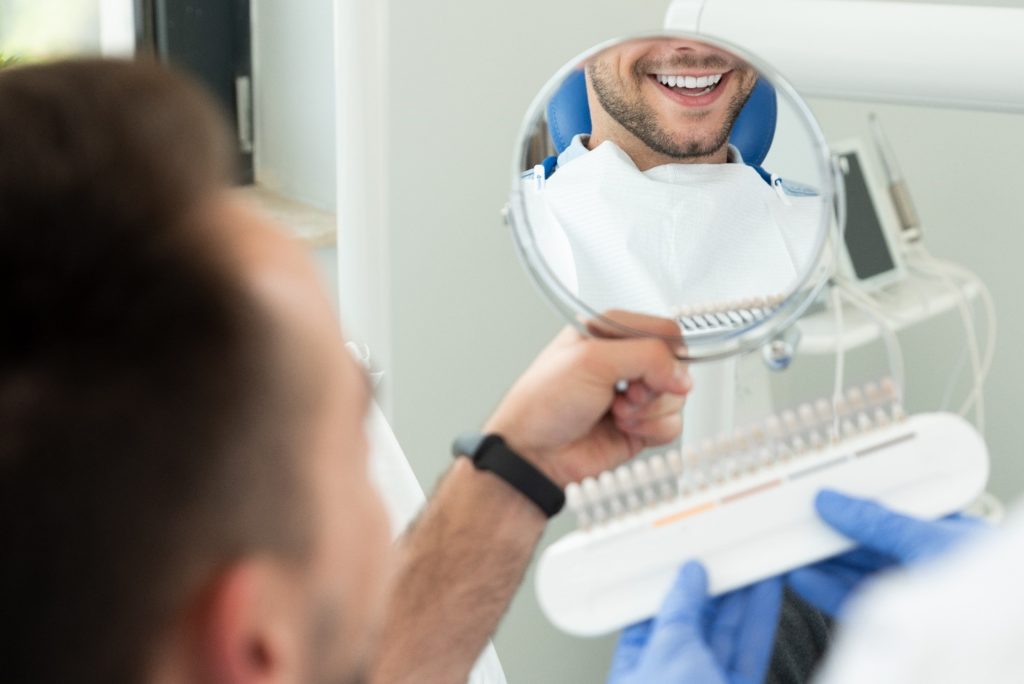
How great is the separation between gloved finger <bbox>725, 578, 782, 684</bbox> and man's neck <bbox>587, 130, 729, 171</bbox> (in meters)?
0.36

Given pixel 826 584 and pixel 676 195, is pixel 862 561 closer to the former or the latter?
pixel 826 584

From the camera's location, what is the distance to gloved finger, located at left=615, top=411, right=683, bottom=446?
112 centimetres

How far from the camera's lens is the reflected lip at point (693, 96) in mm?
1051

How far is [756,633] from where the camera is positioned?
2.99ft

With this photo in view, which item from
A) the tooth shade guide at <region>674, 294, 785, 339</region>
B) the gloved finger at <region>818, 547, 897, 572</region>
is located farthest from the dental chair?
the gloved finger at <region>818, 547, 897, 572</region>

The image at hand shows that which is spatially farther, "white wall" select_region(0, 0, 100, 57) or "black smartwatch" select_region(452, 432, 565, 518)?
"white wall" select_region(0, 0, 100, 57)

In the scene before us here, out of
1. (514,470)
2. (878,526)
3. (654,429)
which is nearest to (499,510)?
(514,470)

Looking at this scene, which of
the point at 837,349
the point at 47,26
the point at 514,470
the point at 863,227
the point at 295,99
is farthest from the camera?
the point at 295,99

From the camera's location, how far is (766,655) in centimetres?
91

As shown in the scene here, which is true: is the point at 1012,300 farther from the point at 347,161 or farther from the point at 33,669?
the point at 33,669

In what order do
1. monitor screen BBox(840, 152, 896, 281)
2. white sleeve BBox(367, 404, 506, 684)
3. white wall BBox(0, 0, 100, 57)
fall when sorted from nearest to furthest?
1. white sleeve BBox(367, 404, 506, 684)
2. monitor screen BBox(840, 152, 896, 281)
3. white wall BBox(0, 0, 100, 57)

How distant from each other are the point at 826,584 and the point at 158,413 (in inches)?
22.8

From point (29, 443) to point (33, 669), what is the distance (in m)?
0.10

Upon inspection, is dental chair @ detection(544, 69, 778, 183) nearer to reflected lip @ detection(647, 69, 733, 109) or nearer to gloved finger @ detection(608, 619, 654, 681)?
reflected lip @ detection(647, 69, 733, 109)
